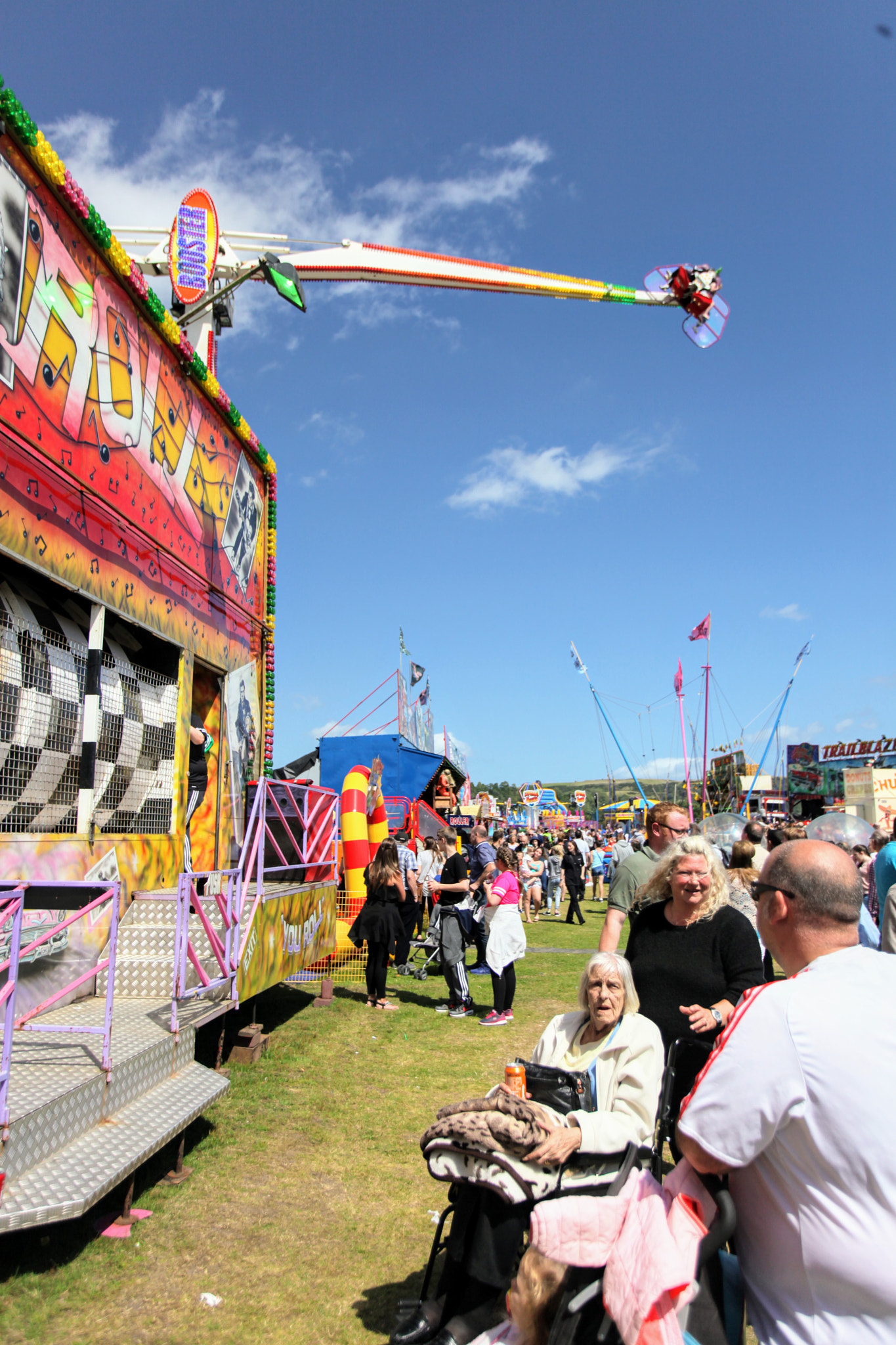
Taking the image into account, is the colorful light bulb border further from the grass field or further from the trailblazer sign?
the trailblazer sign

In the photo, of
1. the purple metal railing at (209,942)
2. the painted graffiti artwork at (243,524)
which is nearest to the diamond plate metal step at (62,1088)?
the purple metal railing at (209,942)

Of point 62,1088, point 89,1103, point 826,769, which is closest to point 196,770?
point 89,1103

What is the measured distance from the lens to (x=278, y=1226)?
4.06 m

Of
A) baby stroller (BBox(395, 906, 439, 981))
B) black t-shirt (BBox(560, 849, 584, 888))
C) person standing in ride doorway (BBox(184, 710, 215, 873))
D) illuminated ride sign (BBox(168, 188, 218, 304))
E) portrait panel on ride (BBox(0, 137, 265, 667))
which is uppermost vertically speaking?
illuminated ride sign (BBox(168, 188, 218, 304))

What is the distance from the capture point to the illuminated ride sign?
8.59 metres

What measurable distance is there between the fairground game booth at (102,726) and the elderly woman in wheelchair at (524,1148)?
1440 millimetres

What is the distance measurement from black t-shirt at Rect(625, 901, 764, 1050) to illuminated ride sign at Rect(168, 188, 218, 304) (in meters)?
7.97

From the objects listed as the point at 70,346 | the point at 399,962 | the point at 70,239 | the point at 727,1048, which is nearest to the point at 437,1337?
the point at 727,1048

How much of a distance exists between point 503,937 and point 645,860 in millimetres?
3655

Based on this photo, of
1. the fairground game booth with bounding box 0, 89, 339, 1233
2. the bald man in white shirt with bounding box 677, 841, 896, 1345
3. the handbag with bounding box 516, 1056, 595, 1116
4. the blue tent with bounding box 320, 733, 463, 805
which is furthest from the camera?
the blue tent with bounding box 320, 733, 463, 805

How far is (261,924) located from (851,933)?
556 centimetres

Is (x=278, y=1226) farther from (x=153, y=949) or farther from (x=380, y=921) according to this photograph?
(x=380, y=921)

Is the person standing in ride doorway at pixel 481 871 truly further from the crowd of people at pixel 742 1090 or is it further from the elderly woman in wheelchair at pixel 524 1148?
the elderly woman in wheelchair at pixel 524 1148

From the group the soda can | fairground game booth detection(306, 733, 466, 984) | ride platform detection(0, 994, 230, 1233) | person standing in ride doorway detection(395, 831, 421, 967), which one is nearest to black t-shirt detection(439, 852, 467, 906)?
person standing in ride doorway detection(395, 831, 421, 967)
